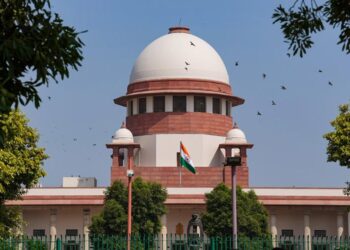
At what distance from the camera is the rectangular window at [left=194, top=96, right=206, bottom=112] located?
2665 inches

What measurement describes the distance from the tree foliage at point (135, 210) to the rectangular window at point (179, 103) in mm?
A: 12196

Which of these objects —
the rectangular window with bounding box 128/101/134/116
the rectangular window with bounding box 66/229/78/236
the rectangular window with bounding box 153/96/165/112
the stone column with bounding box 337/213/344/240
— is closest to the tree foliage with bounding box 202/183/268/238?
the stone column with bounding box 337/213/344/240

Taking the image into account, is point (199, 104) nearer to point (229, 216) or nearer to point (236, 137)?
point (236, 137)

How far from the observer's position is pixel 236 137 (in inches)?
2611

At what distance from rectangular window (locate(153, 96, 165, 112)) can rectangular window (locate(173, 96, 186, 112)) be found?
2.83ft

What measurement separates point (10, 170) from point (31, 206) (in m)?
24.5

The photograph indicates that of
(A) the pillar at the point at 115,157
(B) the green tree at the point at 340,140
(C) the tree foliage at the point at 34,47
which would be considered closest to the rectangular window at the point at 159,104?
(A) the pillar at the point at 115,157

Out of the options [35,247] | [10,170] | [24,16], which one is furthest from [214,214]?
[24,16]

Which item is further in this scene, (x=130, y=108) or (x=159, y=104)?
(x=130, y=108)

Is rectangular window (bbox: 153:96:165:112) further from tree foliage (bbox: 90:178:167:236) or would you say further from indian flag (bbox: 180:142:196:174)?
tree foliage (bbox: 90:178:167:236)

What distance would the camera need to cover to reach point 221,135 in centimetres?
6819

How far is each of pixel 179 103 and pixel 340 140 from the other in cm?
2356

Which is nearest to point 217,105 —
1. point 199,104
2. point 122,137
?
point 199,104

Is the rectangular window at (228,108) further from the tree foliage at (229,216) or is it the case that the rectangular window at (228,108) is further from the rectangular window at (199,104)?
the tree foliage at (229,216)
